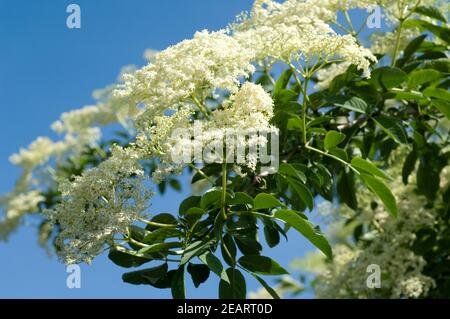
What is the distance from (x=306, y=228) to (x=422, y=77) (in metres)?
1.09

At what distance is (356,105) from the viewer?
273 centimetres

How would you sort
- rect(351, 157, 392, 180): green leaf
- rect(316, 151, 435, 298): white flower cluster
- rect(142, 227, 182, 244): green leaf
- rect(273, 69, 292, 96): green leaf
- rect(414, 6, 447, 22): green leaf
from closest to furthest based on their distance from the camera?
1. rect(142, 227, 182, 244): green leaf
2. rect(351, 157, 392, 180): green leaf
3. rect(273, 69, 292, 96): green leaf
4. rect(414, 6, 447, 22): green leaf
5. rect(316, 151, 435, 298): white flower cluster

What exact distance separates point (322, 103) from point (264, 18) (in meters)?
0.42

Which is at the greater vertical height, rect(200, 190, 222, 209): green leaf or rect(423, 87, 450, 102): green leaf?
rect(423, 87, 450, 102): green leaf

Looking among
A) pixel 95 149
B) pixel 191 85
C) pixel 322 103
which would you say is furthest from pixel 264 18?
pixel 95 149

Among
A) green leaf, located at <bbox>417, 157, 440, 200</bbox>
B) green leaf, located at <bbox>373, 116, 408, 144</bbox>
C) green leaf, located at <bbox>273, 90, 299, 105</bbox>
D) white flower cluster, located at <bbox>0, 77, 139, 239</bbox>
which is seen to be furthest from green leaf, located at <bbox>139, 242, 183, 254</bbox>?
white flower cluster, located at <bbox>0, 77, 139, 239</bbox>

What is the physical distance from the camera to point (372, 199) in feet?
13.4

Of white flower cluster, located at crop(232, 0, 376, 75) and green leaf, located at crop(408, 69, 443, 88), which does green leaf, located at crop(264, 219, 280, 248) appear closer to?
white flower cluster, located at crop(232, 0, 376, 75)

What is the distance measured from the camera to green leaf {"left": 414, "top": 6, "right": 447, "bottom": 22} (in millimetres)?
3164

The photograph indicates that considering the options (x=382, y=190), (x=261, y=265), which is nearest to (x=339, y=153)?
(x=382, y=190)

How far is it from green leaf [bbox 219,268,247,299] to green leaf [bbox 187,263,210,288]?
17 cm

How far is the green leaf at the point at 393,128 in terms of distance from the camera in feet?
8.87

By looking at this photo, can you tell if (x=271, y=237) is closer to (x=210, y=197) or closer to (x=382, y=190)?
(x=382, y=190)

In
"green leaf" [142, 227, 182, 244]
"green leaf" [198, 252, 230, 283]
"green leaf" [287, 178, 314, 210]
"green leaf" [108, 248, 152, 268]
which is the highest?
"green leaf" [287, 178, 314, 210]
